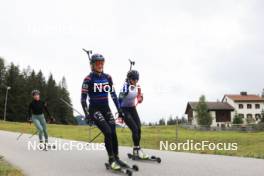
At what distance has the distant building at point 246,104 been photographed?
117 metres

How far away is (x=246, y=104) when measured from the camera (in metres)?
119

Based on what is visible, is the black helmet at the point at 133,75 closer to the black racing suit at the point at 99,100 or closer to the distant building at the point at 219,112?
the black racing suit at the point at 99,100

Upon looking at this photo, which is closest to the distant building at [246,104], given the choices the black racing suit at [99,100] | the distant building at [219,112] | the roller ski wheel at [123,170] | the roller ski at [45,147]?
the distant building at [219,112]

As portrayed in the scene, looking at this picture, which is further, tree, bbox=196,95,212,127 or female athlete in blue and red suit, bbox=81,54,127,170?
tree, bbox=196,95,212,127

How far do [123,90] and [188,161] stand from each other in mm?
2186

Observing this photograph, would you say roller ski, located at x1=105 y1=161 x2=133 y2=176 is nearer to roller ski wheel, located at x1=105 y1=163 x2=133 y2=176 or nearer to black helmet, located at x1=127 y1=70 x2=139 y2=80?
roller ski wheel, located at x1=105 y1=163 x2=133 y2=176

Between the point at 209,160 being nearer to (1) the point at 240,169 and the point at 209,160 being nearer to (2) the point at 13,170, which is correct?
(1) the point at 240,169

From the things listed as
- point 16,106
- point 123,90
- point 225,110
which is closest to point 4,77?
point 16,106

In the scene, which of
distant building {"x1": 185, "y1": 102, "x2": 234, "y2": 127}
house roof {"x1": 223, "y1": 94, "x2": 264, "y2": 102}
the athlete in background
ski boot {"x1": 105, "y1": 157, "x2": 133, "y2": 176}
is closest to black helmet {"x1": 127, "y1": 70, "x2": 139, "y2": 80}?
the athlete in background

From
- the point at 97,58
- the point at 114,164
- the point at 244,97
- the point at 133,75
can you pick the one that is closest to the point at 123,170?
the point at 114,164

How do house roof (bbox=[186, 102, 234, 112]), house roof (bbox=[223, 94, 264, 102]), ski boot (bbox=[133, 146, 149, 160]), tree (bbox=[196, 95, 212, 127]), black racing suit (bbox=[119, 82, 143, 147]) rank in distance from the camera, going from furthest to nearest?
house roof (bbox=[223, 94, 264, 102]) < house roof (bbox=[186, 102, 234, 112]) < tree (bbox=[196, 95, 212, 127]) < black racing suit (bbox=[119, 82, 143, 147]) < ski boot (bbox=[133, 146, 149, 160])

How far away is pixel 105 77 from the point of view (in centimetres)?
814

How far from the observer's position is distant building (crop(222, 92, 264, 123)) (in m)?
117

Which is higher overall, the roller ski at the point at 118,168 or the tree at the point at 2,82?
the tree at the point at 2,82
